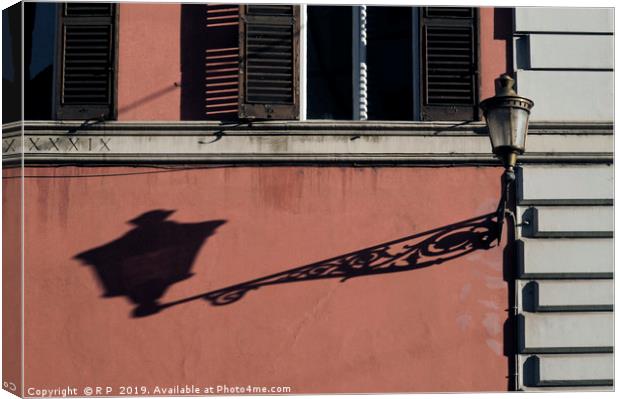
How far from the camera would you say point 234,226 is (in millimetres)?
9023

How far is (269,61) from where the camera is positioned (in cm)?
938

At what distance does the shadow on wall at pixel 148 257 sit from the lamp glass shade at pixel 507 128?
2.56 meters

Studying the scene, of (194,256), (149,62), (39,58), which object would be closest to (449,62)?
(149,62)

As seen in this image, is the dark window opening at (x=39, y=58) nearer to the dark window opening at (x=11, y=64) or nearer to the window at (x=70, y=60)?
the window at (x=70, y=60)

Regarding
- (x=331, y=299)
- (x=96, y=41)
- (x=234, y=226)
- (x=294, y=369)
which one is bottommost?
(x=294, y=369)

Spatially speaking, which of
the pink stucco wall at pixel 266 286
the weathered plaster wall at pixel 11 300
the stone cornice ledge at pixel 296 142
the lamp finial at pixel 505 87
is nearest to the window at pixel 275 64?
the stone cornice ledge at pixel 296 142

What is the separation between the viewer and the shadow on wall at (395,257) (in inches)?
352

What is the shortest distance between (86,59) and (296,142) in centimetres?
209

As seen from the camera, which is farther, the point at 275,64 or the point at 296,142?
the point at 275,64

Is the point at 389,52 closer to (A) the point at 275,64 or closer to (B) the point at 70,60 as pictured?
(A) the point at 275,64

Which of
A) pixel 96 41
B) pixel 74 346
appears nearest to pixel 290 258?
pixel 74 346

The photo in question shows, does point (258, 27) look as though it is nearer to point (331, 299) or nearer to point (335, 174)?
point (335, 174)

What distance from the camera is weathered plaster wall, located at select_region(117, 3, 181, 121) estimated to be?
9219 millimetres

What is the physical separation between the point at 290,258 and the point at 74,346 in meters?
2.03
